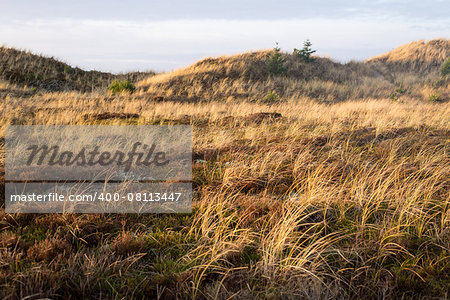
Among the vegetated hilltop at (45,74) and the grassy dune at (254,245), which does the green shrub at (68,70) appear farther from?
the grassy dune at (254,245)

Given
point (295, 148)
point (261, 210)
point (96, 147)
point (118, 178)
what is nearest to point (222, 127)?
point (295, 148)

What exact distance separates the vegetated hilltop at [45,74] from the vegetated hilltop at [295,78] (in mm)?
5811

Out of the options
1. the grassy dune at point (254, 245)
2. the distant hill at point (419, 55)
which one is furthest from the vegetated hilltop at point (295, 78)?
the grassy dune at point (254, 245)

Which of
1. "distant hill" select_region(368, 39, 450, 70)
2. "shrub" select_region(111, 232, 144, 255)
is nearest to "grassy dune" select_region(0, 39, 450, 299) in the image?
"shrub" select_region(111, 232, 144, 255)

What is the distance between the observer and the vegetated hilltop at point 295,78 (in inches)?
924

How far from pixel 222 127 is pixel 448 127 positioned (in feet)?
24.7

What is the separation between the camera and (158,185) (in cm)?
523

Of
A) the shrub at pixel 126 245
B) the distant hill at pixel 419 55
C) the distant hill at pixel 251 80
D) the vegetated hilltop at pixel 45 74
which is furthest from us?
the distant hill at pixel 419 55

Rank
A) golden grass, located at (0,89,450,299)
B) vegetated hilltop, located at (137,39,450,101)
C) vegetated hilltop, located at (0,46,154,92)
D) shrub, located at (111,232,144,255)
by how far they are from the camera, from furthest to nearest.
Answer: vegetated hilltop, located at (0,46,154,92), vegetated hilltop, located at (137,39,450,101), shrub, located at (111,232,144,255), golden grass, located at (0,89,450,299)

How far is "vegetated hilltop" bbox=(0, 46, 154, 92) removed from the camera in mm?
25281

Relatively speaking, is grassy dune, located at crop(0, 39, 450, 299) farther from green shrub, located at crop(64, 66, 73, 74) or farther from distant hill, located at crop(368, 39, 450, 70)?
distant hill, located at crop(368, 39, 450, 70)

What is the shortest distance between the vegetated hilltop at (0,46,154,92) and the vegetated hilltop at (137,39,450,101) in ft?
19.1

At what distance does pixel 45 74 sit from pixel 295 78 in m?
23.0

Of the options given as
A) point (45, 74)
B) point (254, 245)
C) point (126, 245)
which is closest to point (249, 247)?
point (254, 245)
